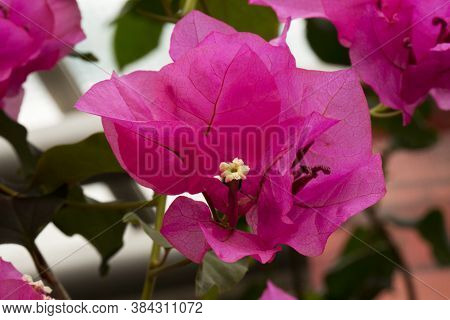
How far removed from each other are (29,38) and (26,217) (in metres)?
0.12

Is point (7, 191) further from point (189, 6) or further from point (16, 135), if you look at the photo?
point (189, 6)

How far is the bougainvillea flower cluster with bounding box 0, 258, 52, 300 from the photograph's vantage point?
0.36 m

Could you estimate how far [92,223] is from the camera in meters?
0.55

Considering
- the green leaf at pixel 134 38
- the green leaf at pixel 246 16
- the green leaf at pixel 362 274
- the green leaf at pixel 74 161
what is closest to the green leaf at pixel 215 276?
the green leaf at pixel 74 161

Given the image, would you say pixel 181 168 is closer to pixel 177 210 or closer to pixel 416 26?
pixel 177 210

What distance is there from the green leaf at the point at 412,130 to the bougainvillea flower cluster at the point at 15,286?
2.60ft

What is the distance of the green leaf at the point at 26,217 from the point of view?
0.49 meters

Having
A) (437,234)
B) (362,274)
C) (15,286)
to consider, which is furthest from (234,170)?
(437,234)

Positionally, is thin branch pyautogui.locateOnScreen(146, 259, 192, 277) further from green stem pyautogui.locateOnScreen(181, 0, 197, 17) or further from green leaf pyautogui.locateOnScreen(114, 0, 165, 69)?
green leaf pyautogui.locateOnScreen(114, 0, 165, 69)

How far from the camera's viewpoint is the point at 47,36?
51 centimetres

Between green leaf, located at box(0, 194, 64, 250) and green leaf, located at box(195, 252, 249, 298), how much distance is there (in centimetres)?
11

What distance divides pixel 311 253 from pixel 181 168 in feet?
0.26

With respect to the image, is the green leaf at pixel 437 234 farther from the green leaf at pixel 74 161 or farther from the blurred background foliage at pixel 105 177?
the green leaf at pixel 74 161
